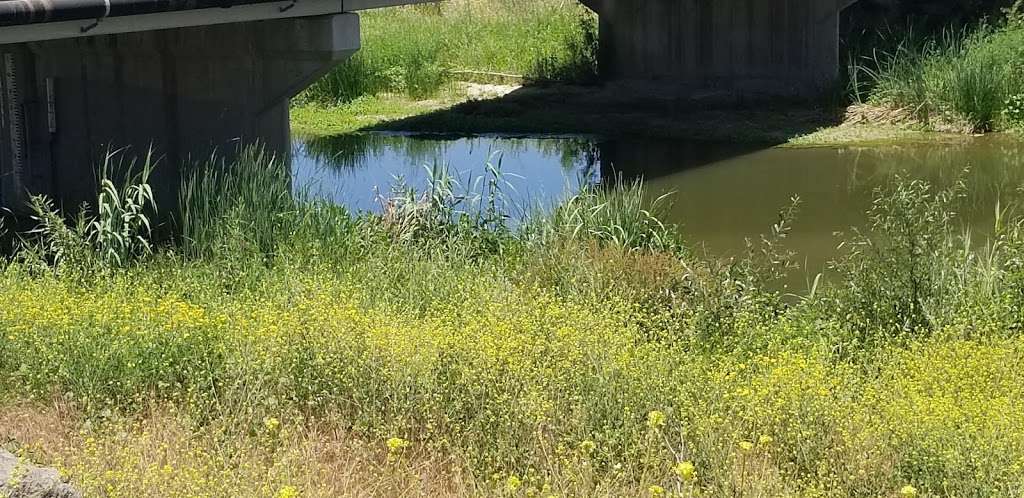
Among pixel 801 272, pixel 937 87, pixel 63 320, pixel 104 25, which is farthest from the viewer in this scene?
pixel 937 87

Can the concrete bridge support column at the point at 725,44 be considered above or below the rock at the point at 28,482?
above

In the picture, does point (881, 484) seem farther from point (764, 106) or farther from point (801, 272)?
point (764, 106)

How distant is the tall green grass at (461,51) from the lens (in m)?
21.9

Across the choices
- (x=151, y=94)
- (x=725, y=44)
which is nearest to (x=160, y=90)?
(x=151, y=94)

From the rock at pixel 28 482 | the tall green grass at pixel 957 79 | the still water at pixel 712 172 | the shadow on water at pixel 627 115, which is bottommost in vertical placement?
the still water at pixel 712 172

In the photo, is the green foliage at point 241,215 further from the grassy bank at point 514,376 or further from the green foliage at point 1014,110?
the green foliage at point 1014,110

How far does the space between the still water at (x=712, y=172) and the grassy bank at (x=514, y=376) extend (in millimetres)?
3172

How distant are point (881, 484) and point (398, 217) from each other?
4.95 meters

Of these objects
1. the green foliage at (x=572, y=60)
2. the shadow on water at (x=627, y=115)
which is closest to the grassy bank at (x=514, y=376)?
the shadow on water at (x=627, y=115)

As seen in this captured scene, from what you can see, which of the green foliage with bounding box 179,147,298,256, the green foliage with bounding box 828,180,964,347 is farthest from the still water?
the green foliage with bounding box 828,180,964,347

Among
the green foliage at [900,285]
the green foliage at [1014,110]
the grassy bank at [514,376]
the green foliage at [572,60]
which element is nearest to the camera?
the grassy bank at [514,376]

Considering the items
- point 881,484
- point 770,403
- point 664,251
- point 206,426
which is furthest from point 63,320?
point 664,251

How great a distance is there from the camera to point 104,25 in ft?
30.3

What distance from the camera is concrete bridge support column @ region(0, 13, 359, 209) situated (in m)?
11.4
